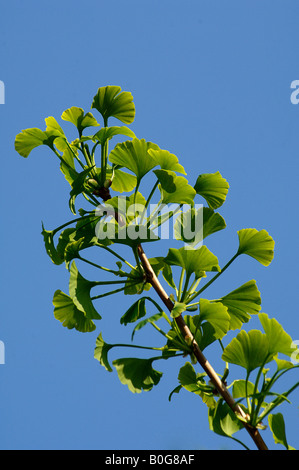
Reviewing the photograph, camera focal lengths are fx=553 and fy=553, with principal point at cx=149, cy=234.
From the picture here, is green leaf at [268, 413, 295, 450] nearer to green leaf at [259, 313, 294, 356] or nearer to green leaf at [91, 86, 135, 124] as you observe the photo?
green leaf at [259, 313, 294, 356]

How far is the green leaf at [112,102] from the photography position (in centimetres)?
190

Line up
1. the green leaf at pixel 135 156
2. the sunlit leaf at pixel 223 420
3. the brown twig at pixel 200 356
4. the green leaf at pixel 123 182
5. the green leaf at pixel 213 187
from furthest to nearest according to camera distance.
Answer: the green leaf at pixel 123 182 < the green leaf at pixel 213 187 < the green leaf at pixel 135 156 < the sunlit leaf at pixel 223 420 < the brown twig at pixel 200 356

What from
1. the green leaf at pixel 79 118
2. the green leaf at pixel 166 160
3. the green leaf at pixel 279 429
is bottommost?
the green leaf at pixel 279 429

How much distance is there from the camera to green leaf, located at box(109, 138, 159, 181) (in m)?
1.70

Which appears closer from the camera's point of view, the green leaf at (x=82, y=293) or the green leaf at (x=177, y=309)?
the green leaf at (x=177, y=309)

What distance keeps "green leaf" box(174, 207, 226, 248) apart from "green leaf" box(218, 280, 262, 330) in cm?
20

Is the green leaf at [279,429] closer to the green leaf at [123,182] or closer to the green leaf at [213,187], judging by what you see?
the green leaf at [213,187]

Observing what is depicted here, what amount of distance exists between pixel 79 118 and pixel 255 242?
0.74m

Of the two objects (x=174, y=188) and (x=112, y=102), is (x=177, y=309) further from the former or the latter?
(x=112, y=102)

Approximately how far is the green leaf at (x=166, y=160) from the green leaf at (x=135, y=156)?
38 mm

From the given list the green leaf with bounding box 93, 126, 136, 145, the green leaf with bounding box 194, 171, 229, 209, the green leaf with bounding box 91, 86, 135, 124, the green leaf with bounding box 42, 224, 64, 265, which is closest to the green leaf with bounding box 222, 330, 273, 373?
the green leaf with bounding box 194, 171, 229, 209

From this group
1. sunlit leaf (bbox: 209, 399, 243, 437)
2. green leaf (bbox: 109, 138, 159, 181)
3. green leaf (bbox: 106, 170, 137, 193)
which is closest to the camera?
sunlit leaf (bbox: 209, 399, 243, 437)

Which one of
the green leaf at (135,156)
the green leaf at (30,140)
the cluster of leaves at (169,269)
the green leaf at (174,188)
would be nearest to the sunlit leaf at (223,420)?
the cluster of leaves at (169,269)
